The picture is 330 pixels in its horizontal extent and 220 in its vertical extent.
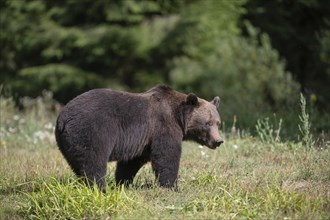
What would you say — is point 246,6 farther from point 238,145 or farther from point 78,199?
point 78,199

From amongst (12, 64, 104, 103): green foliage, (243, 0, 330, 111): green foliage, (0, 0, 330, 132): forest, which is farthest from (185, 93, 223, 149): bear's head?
(243, 0, 330, 111): green foliage

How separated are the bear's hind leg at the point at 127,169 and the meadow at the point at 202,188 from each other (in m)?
0.13

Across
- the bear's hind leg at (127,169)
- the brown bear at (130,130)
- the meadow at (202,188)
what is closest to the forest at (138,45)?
the meadow at (202,188)

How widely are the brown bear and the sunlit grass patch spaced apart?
42 centimetres

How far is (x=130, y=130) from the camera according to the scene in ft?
25.0

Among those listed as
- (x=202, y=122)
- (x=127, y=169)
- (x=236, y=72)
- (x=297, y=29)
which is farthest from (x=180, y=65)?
(x=127, y=169)

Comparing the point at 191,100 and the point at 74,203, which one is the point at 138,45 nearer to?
the point at 191,100

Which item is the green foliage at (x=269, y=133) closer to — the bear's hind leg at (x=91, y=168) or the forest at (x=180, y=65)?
the forest at (x=180, y=65)

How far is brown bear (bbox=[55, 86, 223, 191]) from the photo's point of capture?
711cm

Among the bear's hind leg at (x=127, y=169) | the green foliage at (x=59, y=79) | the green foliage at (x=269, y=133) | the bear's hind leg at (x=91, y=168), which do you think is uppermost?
the bear's hind leg at (x=91, y=168)

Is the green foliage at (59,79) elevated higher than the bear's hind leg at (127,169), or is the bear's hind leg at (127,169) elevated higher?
the bear's hind leg at (127,169)

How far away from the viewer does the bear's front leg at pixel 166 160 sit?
755cm

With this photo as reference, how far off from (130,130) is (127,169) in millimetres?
721

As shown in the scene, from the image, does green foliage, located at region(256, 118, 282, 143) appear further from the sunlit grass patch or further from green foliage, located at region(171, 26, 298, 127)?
green foliage, located at region(171, 26, 298, 127)
